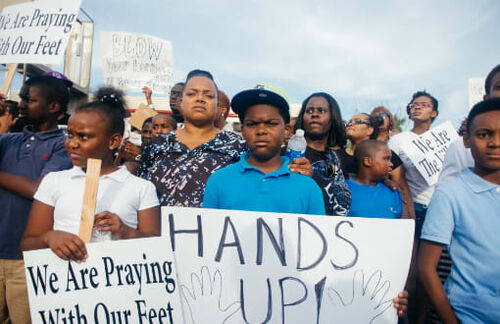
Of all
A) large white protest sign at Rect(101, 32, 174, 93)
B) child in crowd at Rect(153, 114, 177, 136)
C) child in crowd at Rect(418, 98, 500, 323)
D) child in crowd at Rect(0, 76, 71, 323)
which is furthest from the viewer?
large white protest sign at Rect(101, 32, 174, 93)

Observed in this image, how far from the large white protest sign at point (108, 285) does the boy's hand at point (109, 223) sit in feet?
0.21

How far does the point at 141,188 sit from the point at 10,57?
2.61m

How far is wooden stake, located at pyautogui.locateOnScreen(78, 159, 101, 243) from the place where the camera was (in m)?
1.42

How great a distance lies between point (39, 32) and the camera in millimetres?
3113

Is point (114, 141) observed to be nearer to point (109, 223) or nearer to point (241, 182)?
point (109, 223)

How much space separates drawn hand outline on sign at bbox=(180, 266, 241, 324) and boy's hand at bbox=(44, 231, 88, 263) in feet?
1.73

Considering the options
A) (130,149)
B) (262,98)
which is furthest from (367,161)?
(130,149)

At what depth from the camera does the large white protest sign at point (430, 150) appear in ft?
10.9

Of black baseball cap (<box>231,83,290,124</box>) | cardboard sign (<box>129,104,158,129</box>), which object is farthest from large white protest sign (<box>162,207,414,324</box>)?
cardboard sign (<box>129,104,158,129</box>)

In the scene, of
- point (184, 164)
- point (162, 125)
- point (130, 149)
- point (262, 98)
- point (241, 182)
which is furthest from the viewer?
point (130, 149)

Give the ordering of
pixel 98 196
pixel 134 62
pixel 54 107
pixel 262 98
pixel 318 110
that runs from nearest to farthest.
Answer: pixel 98 196
pixel 262 98
pixel 54 107
pixel 318 110
pixel 134 62

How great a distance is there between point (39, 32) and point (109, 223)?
9.10ft

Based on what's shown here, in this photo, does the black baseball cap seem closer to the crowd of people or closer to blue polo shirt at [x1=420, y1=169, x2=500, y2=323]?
the crowd of people

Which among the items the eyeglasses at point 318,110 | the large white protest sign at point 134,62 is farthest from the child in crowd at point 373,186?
the large white protest sign at point 134,62
